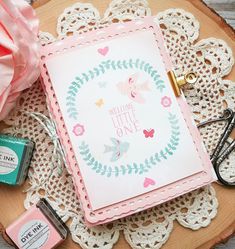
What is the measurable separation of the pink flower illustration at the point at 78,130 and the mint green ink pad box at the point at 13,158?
8 centimetres

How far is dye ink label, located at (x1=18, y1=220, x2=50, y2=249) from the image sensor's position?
729 millimetres

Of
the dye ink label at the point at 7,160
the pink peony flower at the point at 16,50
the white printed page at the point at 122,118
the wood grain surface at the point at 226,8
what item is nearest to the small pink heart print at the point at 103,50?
the white printed page at the point at 122,118

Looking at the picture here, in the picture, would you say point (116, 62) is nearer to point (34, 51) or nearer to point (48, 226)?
point (34, 51)

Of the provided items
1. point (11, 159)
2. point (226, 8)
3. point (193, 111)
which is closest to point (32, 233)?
point (11, 159)

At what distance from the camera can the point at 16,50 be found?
68 centimetres

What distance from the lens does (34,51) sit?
71 centimetres

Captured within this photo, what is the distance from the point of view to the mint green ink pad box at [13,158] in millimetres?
735

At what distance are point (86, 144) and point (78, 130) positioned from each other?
27 mm

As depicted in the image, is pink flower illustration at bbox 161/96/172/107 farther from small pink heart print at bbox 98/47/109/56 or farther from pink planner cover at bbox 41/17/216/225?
small pink heart print at bbox 98/47/109/56

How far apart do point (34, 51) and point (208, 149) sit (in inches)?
13.4

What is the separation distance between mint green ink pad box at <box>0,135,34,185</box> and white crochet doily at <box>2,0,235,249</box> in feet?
0.07

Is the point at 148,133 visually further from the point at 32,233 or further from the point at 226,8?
the point at 226,8

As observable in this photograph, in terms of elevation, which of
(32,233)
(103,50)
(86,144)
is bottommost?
(32,233)

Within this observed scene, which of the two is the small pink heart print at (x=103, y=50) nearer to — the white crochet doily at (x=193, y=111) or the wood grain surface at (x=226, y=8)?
the white crochet doily at (x=193, y=111)
